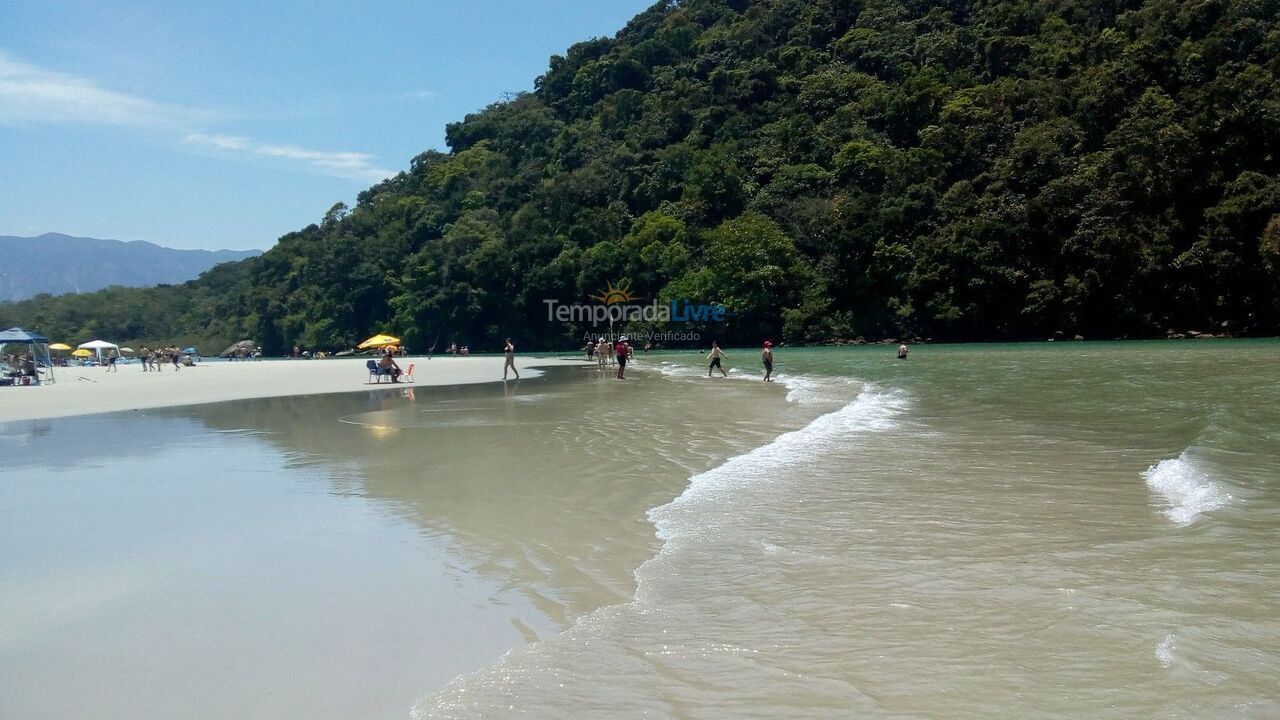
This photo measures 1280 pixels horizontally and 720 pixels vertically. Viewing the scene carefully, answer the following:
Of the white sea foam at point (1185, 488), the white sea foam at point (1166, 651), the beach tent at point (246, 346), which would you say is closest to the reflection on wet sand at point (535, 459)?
the white sea foam at point (1166, 651)

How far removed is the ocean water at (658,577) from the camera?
380 cm

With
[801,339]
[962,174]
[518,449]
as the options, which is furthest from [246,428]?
[962,174]

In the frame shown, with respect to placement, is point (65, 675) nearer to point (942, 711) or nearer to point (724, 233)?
point (942, 711)

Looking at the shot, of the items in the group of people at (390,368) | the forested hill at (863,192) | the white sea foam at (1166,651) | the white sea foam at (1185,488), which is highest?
the forested hill at (863,192)

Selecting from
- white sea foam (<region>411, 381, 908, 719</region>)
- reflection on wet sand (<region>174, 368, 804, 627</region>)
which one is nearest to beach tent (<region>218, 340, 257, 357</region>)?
reflection on wet sand (<region>174, 368, 804, 627</region>)

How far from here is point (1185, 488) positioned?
7.68m

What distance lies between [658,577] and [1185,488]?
5.23 m

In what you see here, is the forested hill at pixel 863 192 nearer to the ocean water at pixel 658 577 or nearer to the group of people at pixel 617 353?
the group of people at pixel 617 353

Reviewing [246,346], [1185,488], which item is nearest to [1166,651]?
[1185,488]

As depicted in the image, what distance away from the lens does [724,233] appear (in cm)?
6494

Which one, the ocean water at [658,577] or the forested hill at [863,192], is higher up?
the forested hill at [863,192]

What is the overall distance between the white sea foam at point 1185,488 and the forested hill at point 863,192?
44721 mm

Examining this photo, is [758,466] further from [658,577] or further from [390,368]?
[390,368]

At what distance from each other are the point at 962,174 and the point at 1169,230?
1571cm
